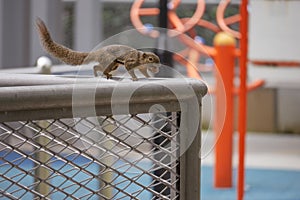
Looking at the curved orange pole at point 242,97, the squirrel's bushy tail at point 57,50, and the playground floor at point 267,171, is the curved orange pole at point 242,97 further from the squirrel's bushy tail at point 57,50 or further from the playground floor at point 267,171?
the squirrel's bushy tail at point 57,50

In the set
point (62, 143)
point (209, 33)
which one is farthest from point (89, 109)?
point (209, 33)

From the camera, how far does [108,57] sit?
0.60 meters

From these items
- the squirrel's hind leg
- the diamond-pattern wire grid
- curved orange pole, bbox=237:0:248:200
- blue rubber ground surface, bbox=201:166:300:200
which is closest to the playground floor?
blue rubber ground surface, bbox=201:166:300:200

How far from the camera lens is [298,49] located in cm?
314

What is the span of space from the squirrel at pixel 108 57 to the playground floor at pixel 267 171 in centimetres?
171

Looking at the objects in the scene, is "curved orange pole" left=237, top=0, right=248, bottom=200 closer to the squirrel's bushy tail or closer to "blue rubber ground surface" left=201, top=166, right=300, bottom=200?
"blue rubber ground surface" left=201, top=166, right=300, bottom=200

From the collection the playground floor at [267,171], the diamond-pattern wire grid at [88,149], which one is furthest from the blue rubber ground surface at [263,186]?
the diamond-pattern wire grid at [88,149]

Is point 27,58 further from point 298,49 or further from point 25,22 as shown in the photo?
point 298,49

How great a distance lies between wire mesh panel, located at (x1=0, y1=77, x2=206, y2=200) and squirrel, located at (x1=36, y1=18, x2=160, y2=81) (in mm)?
47

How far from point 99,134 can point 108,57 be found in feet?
0.40

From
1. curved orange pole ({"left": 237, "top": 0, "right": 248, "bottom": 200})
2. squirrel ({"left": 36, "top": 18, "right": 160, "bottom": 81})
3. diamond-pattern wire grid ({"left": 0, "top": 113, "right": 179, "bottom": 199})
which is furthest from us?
curved orange pole ({"left": 237, "top": 0, "right": 248, "bottom": 200})

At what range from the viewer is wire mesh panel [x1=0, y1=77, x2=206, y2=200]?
0.43 m

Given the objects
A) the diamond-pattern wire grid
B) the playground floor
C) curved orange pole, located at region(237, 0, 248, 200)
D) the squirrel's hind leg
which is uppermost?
the squirrel's hind leg

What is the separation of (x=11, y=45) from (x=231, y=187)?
172cm
